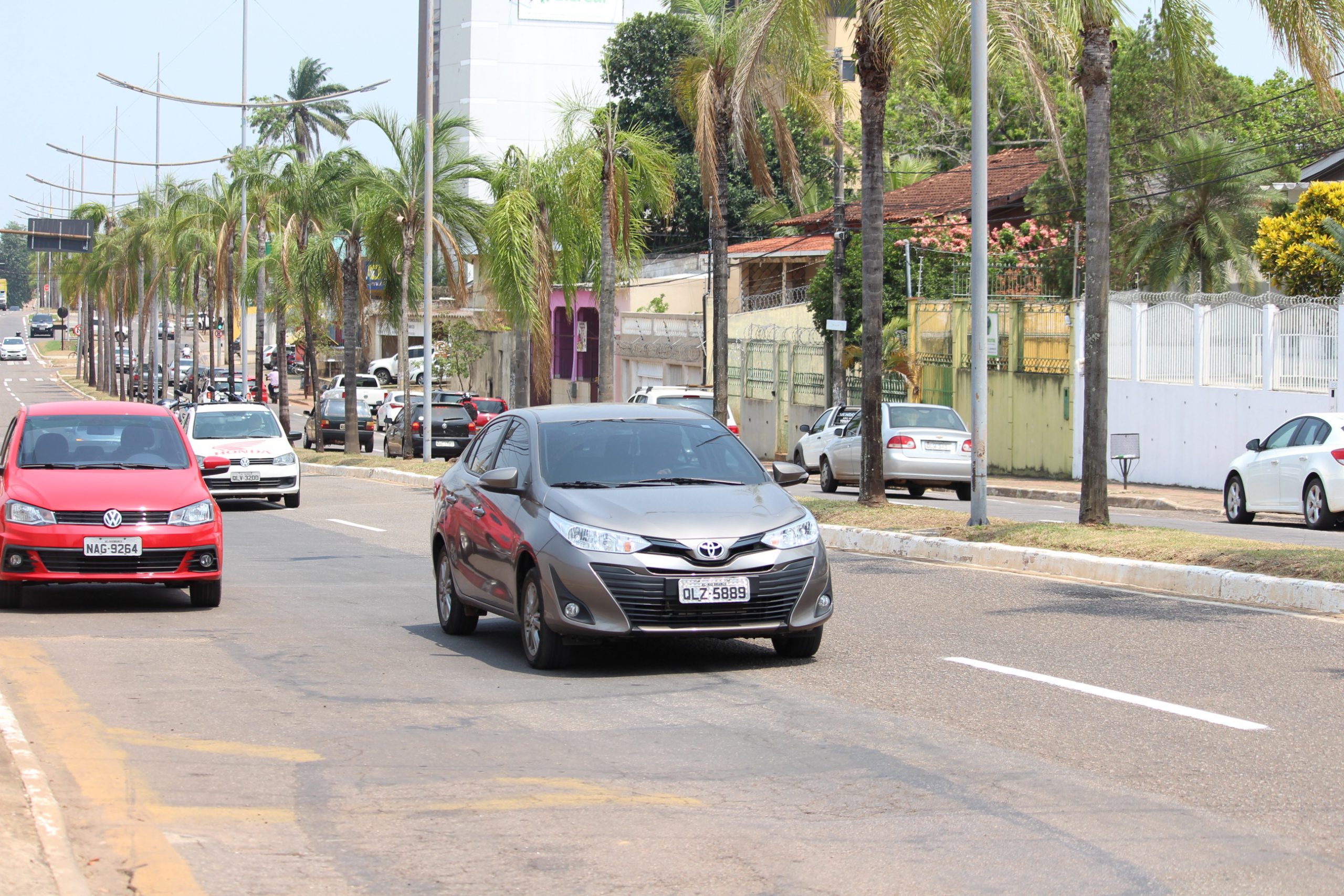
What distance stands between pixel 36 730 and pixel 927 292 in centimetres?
3916

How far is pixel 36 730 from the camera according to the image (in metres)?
7.89

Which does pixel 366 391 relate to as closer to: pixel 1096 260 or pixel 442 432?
pixel 442 432

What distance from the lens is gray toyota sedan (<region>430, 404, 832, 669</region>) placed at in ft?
29.8

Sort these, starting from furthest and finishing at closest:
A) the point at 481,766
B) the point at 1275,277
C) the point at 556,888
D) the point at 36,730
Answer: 1. the point at 1275,277
2. the point at 36,730
3. the point at 481,766
4. the point at 556,888

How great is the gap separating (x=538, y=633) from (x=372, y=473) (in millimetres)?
26571

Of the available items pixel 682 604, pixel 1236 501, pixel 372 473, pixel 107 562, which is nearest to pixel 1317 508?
pixel 1236 501

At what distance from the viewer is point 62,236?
8631 cm

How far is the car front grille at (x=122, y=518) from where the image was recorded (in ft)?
40.5

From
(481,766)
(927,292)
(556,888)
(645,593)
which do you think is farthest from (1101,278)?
(927,292)

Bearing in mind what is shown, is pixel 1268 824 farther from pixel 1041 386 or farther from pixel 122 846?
pixel 1041 386

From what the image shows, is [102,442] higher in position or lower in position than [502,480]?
higher

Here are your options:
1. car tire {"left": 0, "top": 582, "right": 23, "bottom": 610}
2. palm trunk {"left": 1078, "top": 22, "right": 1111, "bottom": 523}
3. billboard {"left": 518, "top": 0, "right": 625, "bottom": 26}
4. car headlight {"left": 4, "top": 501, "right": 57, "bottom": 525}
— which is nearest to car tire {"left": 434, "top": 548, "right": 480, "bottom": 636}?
car headlight {"left": 4, "top": 501, "right": 57, "bottom": 525}

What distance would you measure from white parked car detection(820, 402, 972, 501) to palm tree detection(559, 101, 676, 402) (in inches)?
316

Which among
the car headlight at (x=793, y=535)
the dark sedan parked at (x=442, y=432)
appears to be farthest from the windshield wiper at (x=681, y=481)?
the dark sedan parked at (x=442, y=432)
